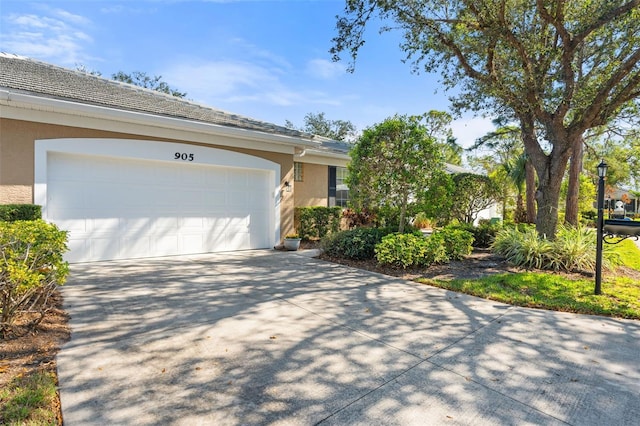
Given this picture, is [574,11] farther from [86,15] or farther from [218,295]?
[86,15]

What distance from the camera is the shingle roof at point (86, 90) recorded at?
7008mm

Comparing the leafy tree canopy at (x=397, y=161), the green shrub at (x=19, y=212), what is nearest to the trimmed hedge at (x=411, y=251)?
the leafy tree canopy at (x=397, y=161)

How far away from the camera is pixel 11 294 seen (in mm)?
3205

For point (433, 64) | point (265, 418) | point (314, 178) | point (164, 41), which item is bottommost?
point (265, 418)

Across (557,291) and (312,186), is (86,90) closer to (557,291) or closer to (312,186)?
(312,186)

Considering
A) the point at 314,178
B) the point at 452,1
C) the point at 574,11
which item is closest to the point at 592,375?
the point at 452,1

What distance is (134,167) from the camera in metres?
8.02

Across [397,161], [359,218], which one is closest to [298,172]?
[359,218]

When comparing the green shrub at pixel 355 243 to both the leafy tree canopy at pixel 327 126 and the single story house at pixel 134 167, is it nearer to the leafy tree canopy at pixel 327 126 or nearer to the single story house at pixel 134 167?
the single story house at pixel 134 167

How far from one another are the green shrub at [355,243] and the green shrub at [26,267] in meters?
5.72

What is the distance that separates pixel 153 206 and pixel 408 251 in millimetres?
6135

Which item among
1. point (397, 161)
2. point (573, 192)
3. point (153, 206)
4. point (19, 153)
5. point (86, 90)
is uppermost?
point (86, 90)

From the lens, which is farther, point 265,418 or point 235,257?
point 235,257

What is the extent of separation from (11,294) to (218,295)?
8.01 ft
